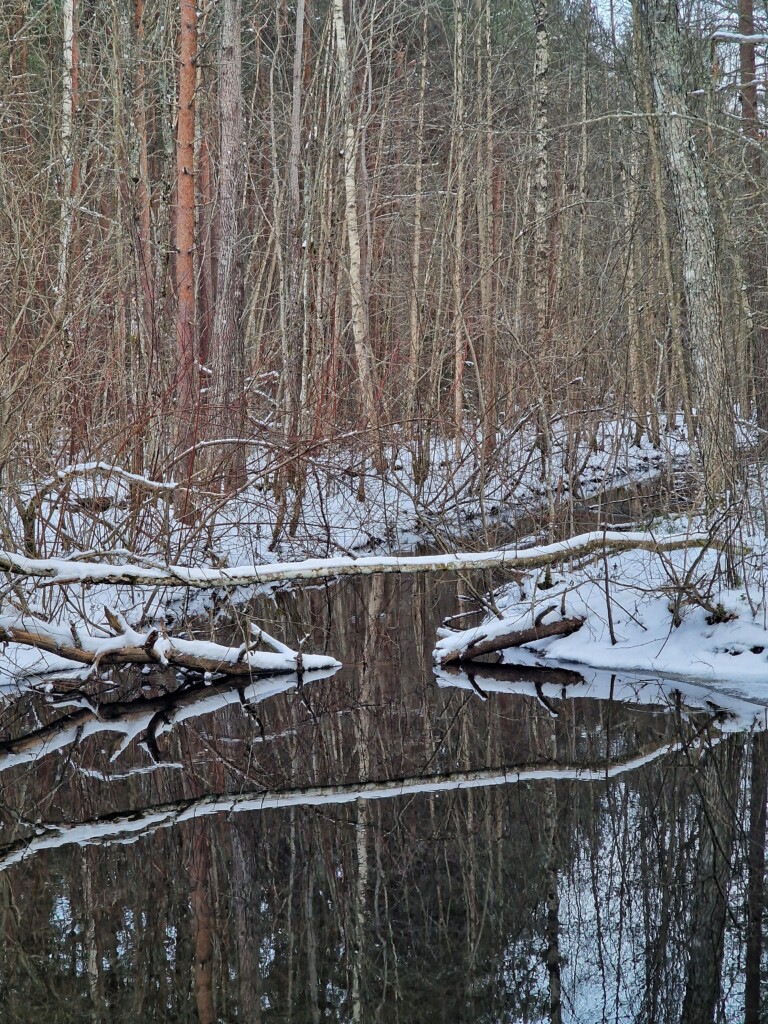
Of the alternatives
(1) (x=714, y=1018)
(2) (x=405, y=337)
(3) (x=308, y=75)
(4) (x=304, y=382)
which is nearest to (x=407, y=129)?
(3) (x=308, y=75)

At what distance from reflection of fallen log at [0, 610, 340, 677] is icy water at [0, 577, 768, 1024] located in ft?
0.78

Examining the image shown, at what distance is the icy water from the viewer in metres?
3.65

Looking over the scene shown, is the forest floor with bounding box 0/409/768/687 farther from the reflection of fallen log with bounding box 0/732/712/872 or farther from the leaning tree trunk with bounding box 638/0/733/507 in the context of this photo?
the reflection of fallen log with bounding box 0/732/712/872

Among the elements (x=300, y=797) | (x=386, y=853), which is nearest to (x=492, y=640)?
(x=300, y=797)

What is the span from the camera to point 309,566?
7.28 m

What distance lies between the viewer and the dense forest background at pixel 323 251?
860cm

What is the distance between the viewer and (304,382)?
12609 millimetres

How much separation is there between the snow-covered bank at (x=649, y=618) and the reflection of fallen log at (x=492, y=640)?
20 mm

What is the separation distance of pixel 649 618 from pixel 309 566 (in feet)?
8.37

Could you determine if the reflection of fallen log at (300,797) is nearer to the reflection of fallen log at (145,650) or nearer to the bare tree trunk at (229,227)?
the reflection of fallen log at (145,650)

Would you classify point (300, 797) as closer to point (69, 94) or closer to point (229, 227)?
point (229, 227)

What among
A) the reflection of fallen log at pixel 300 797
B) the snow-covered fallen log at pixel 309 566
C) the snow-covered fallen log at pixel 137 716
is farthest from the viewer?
the snow-covered fallen log at pixel 309 566

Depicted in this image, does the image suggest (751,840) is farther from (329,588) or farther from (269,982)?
(329,588)

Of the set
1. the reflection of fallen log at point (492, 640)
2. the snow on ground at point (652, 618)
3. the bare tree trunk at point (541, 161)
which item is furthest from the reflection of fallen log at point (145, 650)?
the bare tree trunk at point (541, 161)
